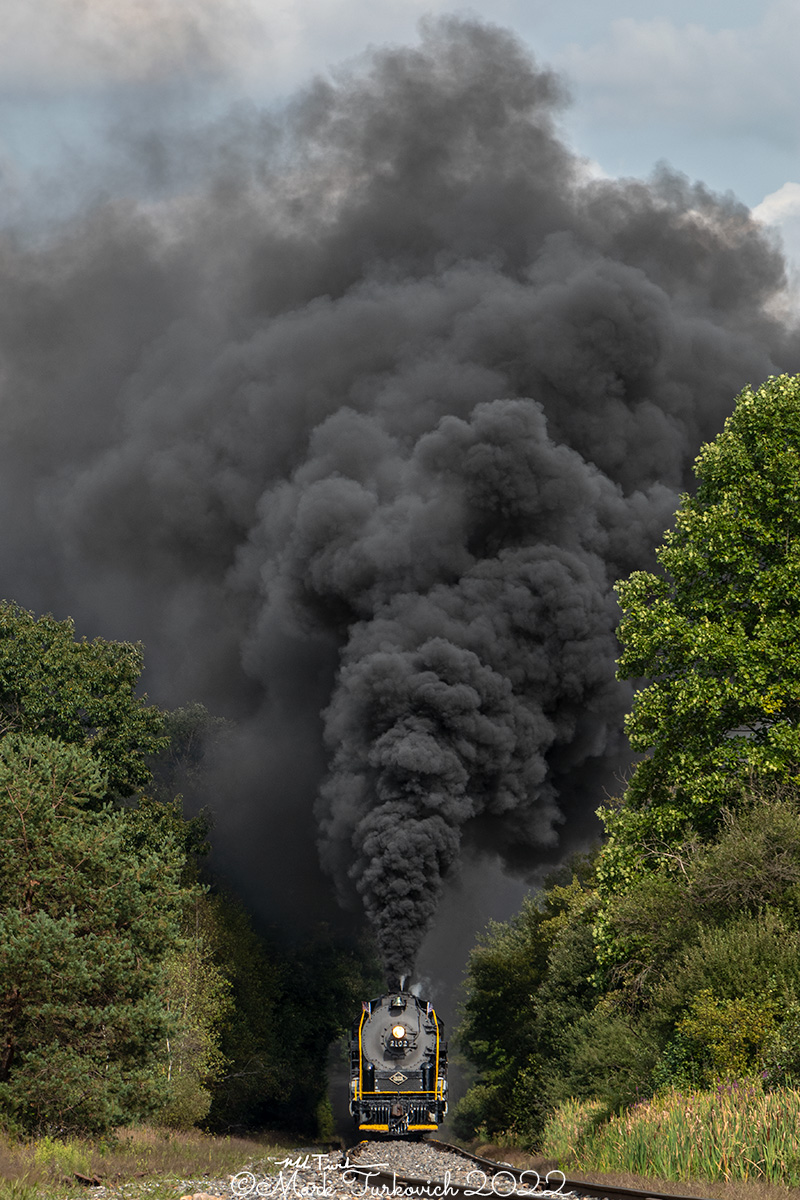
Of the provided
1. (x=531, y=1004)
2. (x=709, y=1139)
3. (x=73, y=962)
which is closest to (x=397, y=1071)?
(x=73, y=962)

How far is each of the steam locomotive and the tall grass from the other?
29.2 feet

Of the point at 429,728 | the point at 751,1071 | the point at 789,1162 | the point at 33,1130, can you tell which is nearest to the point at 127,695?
the point at 429,728

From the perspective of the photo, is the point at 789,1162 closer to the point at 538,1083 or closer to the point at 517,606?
the point at 538,1083

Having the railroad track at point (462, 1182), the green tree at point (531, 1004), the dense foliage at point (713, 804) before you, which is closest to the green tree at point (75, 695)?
the green tree at point (531, 1004)

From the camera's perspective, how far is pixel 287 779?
43344 millimetres

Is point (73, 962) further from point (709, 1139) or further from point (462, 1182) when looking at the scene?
point (709, 1139)

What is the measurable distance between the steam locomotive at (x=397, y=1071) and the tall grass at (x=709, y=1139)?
29.2 ft

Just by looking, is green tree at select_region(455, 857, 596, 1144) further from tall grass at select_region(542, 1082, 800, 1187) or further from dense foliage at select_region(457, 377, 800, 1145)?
tall grass at select_region(542, 1082, 800, 1187)

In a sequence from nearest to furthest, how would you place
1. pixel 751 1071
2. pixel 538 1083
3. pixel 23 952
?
pixel 751 1071, pixel 23 952, pixel 538 1083

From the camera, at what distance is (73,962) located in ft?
41.1

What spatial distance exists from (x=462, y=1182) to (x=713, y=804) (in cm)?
789

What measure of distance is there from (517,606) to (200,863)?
Answer: 1897 cm

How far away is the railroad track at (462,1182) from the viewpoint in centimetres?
692

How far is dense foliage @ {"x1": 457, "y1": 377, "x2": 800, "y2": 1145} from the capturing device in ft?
38.3
